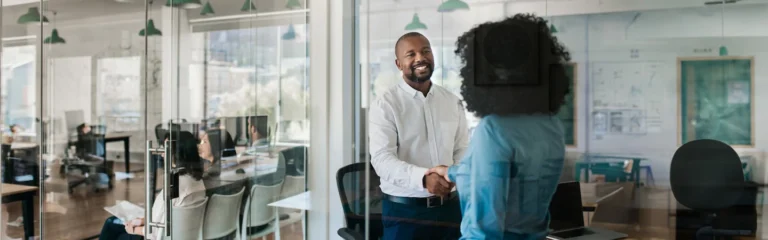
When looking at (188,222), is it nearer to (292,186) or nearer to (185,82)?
(292,186)

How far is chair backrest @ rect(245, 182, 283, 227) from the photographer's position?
3293 mm

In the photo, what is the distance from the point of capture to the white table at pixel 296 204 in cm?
312

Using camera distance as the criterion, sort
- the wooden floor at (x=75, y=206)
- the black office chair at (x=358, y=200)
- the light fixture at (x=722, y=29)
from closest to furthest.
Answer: the light fixture at (x=722, y=29) → the black office chair at (x=358, y=200) → the wooden floor at (x=75, y=206)

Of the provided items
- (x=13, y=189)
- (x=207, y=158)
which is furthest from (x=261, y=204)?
(x=13, y=189)

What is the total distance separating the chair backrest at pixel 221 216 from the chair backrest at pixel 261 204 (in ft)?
0.32

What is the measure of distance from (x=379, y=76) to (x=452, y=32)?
0.44 m

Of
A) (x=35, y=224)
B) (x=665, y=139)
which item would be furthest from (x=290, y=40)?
(x=35, y=224)

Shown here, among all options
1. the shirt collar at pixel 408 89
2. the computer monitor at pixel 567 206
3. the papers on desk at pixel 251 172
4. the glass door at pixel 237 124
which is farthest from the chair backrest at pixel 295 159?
the computer monitor at pixel 567 206

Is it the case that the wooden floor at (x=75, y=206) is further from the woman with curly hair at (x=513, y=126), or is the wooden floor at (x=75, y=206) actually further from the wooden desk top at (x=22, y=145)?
the woman with curly hair at (x=513, y=126)

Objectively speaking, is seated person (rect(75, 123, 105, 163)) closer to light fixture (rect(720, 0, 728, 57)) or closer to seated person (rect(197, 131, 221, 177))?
seated person (rect(197, 131, 221, 177))

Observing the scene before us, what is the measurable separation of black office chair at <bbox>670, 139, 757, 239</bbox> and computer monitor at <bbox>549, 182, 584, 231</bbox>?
1.19 ft

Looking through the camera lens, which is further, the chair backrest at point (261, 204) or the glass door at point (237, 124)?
the chair backrest at point (261, 204)

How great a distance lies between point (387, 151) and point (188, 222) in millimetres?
1546

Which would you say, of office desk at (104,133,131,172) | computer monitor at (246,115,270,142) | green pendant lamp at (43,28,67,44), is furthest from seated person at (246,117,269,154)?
office desk at (104,133,131,172)
